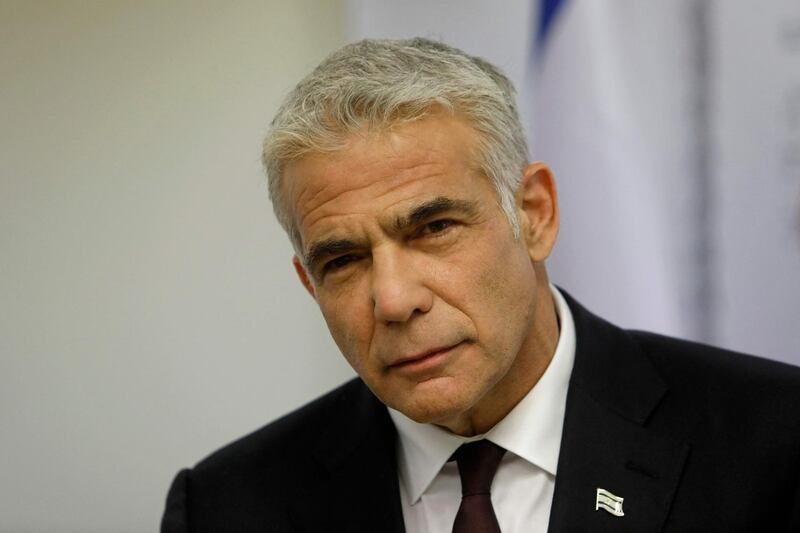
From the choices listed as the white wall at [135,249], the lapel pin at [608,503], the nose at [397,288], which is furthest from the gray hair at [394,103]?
the white wall at [135,249]

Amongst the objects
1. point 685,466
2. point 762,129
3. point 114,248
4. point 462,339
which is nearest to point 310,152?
point 462,339

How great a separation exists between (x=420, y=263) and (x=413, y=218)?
8 centimetres

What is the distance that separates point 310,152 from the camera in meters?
1.98

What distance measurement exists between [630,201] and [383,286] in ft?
3.04

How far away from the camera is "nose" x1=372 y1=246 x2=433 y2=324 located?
186 centimetres

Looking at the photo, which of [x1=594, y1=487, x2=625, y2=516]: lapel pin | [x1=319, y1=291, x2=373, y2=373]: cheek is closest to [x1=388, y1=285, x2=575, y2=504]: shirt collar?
[x1=594, y1=487, x2=625, y2=516]: lapel pin

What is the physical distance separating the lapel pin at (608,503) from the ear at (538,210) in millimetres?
432

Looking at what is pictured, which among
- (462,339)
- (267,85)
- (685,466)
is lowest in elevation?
(685,466)

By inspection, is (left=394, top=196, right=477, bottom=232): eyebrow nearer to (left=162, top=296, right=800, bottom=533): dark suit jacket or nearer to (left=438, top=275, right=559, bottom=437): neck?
(left=438, top=275, right=559, bottom=437): neck

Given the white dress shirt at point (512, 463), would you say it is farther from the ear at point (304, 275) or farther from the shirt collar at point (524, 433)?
the ear at point (304, 275)

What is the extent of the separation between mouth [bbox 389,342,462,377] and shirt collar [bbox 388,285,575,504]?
0.83ft

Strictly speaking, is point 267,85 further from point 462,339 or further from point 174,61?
point 462,339

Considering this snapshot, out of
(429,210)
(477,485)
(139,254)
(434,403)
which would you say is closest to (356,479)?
(477,485)

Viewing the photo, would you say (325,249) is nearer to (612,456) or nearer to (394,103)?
(394,103)
